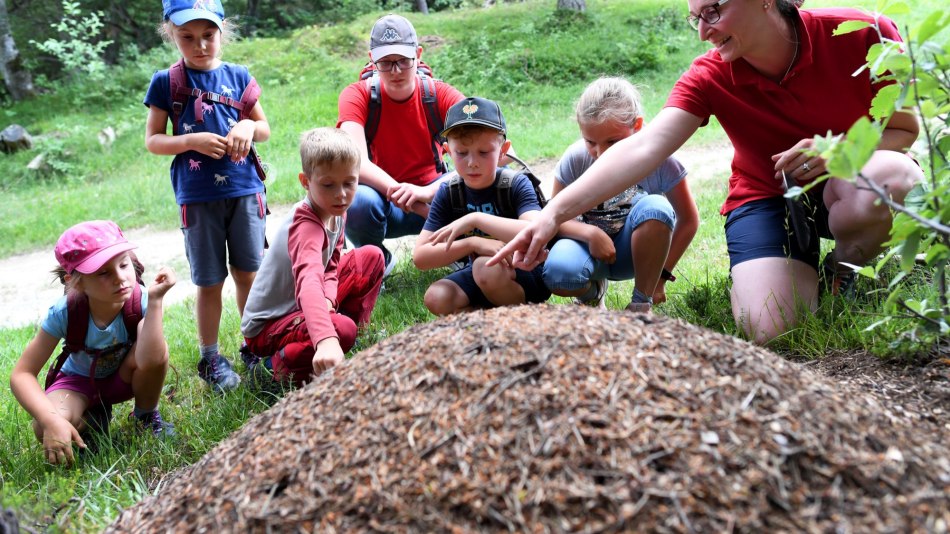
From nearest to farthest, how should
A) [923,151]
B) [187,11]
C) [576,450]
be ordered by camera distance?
[576,450] → [923,151] → [187,11]

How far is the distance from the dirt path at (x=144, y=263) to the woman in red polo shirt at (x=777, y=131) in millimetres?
3173

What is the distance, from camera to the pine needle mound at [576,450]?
163cm

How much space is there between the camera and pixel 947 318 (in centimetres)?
257

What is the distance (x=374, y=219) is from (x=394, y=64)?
104cm

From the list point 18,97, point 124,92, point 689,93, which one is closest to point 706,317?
point 689,93

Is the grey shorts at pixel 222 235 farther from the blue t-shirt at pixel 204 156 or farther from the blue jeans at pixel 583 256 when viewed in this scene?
the blue jeans at pixel 583 256

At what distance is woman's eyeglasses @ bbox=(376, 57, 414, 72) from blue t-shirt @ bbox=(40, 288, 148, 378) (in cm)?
228

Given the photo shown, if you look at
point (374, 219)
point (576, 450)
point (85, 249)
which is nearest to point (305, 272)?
point (85, 249)

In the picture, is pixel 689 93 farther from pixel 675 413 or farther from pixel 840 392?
pixel 675 413

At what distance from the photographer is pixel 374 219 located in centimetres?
516

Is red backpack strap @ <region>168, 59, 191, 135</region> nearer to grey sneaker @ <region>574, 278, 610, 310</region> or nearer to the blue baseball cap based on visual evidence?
the blue baseball cap

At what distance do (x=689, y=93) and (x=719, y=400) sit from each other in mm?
2102

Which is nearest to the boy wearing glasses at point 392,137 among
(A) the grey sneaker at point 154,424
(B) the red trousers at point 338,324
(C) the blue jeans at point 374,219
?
(C) the blue jeans at point 374,219

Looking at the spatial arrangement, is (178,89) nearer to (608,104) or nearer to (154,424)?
(154,424)
